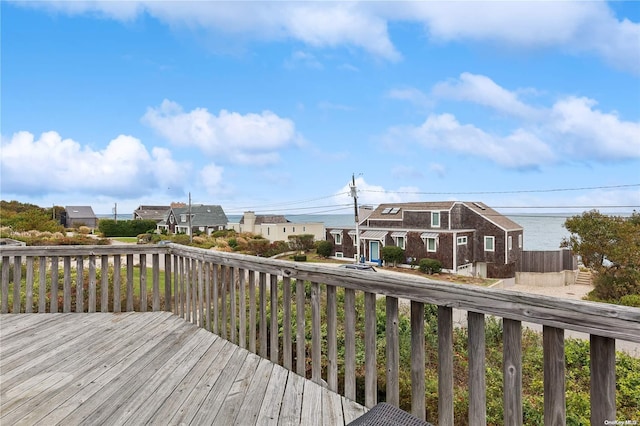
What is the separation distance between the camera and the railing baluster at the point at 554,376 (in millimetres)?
1133

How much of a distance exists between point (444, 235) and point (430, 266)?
199 centimetres

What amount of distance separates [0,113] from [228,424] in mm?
10188

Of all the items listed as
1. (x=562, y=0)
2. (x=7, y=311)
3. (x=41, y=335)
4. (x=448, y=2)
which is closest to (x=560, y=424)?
(x=41, y=335)

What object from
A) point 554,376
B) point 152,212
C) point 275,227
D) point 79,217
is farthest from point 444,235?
point 79,217

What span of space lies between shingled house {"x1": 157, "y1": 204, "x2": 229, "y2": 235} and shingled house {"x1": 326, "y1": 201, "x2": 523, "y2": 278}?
7.52 meters

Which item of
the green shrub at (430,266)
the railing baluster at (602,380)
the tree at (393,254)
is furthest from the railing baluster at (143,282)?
the tree at (393,254)

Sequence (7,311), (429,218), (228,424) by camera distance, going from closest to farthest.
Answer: (228,424) < (7,311) < (429,218)

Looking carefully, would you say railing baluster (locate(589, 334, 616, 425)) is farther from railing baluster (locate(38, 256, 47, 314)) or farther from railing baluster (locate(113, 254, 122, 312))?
railing baluster (locate(38, 256, 47, 314))

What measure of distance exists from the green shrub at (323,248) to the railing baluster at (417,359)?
14.1 meters

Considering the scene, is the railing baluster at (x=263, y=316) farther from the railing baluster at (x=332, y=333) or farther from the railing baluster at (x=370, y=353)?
the railing baluster at (x=370, y=353)

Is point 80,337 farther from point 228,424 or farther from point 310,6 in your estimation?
point 310,6

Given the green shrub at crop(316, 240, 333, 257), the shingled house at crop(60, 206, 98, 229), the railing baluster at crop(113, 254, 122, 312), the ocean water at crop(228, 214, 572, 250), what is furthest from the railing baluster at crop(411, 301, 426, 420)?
the shingled house at crop(60, 206, 98, 229)

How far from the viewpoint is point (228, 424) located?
5.49 ft

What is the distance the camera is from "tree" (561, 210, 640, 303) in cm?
677
